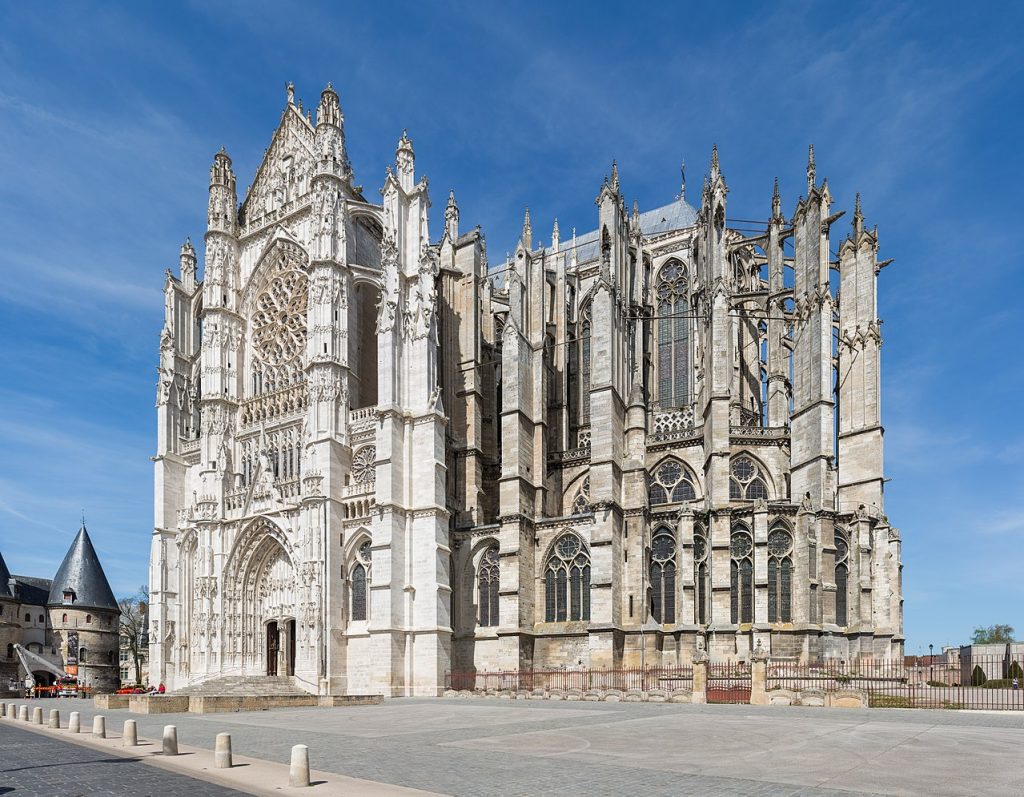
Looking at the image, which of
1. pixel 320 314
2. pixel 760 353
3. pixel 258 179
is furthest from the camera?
pixel 258 179

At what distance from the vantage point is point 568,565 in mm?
32438

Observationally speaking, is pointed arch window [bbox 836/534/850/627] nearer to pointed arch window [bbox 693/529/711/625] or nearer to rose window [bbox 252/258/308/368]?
pointed arch window [bbox 693/529/711/625]

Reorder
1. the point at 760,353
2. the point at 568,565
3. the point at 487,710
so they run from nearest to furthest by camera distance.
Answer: the point at 487,710
the point at 568,565
the point at 760,353

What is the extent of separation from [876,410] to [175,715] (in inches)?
1051

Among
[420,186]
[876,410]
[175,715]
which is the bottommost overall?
[175,715]

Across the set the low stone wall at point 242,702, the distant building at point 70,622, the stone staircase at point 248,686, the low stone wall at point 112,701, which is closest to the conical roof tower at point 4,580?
the distant building at point 70,622

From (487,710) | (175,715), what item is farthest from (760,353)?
(175,715)

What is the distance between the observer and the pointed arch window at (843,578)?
30.2 metres

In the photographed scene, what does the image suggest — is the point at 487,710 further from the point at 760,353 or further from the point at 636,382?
the point at 760,353

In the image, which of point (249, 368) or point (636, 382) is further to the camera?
point (249, 368)

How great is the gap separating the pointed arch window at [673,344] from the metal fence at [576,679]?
12956 mm

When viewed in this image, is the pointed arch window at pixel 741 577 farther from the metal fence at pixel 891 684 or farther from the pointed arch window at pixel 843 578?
the pointed arch window at pixel 843 578

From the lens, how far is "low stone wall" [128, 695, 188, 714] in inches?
921

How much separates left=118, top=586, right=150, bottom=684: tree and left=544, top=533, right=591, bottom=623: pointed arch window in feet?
140
